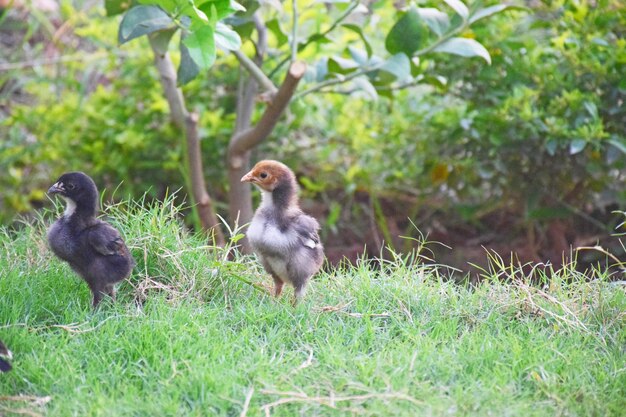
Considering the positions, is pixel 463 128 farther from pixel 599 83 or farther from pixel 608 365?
pixel 608 365

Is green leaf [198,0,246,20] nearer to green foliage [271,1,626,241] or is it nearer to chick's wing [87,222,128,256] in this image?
chick's wing [87,222,128,256]

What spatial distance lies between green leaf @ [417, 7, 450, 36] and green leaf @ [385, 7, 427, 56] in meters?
0.04

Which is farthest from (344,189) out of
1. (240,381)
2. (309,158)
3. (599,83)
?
(240,381)

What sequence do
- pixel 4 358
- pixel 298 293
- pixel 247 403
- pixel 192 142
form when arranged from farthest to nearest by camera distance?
1. pixel 192 142
2. pixel 298 293
3. pixel 4 358
4. pixel 247 403

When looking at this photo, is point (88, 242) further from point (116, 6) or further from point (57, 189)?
point (116, 6)

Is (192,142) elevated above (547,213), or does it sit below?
above

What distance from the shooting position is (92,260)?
393 cm

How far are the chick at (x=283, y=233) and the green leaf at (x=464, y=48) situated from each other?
1406 mm

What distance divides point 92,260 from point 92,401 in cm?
86

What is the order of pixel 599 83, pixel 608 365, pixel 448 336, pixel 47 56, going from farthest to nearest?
pixel 47 56 → pixel 599 83 → pixel 448 336 → pixel 608 365

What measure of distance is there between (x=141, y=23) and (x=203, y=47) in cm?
53

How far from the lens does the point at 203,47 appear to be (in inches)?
153

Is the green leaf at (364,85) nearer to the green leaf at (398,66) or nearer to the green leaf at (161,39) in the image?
the green leaf at (398,66)

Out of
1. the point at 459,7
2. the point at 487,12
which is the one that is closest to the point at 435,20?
the point at 459,7
